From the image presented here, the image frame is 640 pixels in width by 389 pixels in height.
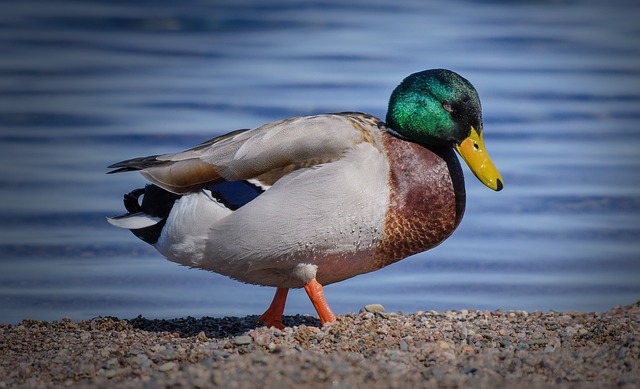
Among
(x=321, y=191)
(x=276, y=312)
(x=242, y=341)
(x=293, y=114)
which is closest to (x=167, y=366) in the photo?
(x=242, y=341)

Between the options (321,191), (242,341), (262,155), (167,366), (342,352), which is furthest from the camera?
(262,155)

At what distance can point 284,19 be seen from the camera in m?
18.5

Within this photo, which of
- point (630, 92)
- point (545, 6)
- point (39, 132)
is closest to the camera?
point (39, 132)

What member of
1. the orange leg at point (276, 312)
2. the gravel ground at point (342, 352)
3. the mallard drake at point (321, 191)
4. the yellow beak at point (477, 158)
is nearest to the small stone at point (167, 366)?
the gravel ground at point (342, 352)

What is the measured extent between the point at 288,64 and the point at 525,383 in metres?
11.2

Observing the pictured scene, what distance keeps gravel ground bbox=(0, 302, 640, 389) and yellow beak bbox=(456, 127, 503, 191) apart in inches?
28.1

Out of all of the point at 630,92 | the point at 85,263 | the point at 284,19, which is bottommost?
the point at 85,263

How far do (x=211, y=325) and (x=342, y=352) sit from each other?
142 cm

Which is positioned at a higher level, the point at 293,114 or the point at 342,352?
the point at 293,114

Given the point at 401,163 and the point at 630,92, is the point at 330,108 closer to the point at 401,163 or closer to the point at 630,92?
the point at 630,92

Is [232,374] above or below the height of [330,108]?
below

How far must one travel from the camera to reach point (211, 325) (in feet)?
19.4

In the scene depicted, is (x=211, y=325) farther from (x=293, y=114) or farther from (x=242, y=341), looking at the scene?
(x=293, y=114)

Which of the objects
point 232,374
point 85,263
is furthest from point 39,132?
point 232,374
